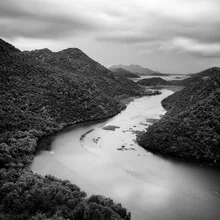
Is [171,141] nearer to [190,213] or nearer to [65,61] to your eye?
[190,213]

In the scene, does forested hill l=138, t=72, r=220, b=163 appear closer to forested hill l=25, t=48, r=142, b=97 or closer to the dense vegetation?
the dense vegetation

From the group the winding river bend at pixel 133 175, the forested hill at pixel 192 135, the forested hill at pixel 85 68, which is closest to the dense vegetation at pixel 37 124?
the forested hill at pixel 85 68

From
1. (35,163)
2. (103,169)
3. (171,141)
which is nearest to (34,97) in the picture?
(35,163)

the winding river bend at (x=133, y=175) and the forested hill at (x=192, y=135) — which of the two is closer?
the winding river bend at (x=133, y=175)

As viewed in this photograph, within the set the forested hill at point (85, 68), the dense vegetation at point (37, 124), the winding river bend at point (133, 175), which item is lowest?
the winding river bend at point (133, 175)

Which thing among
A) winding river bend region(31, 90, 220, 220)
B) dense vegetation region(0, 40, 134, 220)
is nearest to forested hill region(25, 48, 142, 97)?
dense vegetation region(0, 40, 134, 220)

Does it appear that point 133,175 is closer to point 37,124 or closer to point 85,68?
point 37,124

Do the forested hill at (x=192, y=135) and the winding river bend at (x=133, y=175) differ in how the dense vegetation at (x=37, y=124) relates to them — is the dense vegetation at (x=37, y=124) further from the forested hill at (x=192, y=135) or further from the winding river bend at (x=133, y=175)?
the forested hill at (x=192, y=135)
